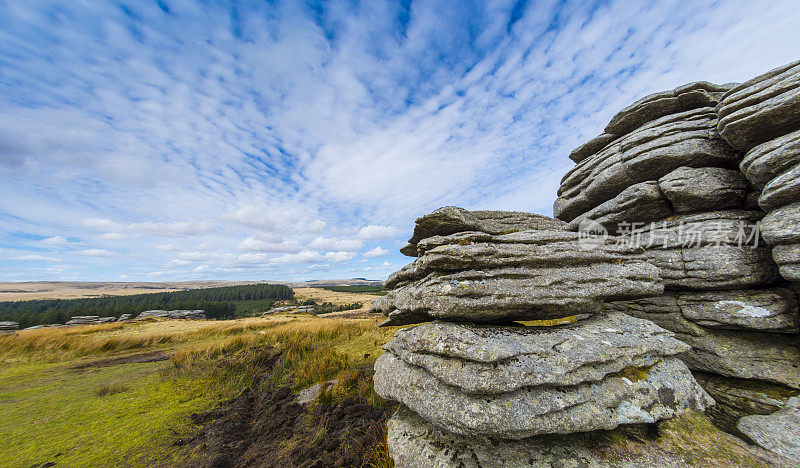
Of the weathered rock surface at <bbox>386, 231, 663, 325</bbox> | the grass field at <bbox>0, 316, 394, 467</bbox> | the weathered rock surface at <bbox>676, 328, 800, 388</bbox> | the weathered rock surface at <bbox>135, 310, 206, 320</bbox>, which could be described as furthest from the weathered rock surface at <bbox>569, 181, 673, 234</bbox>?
the weathered rock surface at <bbox>135, 310, 206, 320</bbox>

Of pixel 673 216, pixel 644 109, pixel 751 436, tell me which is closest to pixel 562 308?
pixel 751 436

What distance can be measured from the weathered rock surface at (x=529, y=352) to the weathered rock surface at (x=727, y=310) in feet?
6.96

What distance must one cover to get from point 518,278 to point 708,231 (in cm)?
665

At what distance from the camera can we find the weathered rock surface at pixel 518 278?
598 centimetres

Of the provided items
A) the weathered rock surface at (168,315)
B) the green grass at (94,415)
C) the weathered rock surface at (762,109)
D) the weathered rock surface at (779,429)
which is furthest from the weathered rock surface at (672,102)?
the weathered rock surface at (168,315)

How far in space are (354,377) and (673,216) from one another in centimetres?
1258

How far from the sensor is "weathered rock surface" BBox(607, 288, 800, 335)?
6.35m

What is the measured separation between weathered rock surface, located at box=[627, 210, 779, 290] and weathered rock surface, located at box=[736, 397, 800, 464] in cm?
299

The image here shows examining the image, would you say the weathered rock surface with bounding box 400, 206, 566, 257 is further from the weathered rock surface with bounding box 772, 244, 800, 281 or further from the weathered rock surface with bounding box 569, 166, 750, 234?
the weathered rock surface with bounding box 772, 244, 800, 281

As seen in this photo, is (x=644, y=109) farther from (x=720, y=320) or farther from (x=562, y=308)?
(x=562, y=308)

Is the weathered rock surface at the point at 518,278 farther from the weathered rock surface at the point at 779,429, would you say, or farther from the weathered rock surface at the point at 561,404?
the weathered rock surface at the point at 779,429

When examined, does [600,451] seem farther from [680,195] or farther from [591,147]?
[591,147]

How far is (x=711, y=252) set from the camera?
24.2 ft

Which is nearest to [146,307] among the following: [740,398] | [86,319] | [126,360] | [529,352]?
[86,319]
